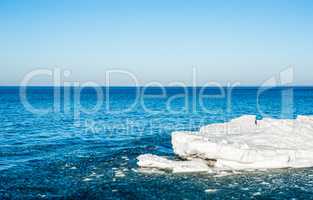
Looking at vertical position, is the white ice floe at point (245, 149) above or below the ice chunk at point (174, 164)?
above

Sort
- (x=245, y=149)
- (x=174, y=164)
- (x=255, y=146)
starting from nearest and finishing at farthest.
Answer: (x=245, y=149), (x=174, y=164), (x=255, y=146)

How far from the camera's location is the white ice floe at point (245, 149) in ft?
72.7

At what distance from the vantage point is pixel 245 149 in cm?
2222

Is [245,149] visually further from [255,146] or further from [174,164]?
[174,164]

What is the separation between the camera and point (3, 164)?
24.2 metres

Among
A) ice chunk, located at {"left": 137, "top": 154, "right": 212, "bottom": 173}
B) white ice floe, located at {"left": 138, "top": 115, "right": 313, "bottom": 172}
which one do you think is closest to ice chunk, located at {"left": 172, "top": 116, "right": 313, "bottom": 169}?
white ice floe, located at {"left": 138, "top": 115, "right": 313, "bottom": 172}

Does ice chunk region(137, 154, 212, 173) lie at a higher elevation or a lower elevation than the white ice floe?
lower

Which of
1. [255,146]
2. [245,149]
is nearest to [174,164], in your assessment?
[245,149]

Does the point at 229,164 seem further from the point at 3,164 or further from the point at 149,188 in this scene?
the point at 3,164

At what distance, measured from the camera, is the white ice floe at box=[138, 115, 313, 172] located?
22.2 metres

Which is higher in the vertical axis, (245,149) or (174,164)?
(245,149)

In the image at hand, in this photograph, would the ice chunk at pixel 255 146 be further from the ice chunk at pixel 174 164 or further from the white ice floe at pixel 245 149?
the ice chunk at pixel 174 164

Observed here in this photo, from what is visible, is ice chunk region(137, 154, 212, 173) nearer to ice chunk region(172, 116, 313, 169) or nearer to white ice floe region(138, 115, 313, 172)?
white ice floe region(138, 115, 313, 172)

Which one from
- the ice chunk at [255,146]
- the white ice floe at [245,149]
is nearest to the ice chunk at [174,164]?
the white ice floe at [245,149]
